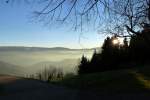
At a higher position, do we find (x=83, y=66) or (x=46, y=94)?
(x=46, y=94)

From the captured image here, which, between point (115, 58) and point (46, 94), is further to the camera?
point (115, 58)

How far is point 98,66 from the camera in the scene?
51250mm

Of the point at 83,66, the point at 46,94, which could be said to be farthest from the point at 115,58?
the point at 46,94

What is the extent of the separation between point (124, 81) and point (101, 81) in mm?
1427

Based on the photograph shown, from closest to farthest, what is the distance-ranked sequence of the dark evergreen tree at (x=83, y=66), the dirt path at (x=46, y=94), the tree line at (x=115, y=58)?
the dirt path at (x=46, y=94), the tree line at (x=115, y=58), the dark evergreen tree at (x=83, y=66)

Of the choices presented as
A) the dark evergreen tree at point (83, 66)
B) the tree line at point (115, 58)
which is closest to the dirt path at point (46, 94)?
the tree line at point (115, 58)

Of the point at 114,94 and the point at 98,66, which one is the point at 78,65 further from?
the point at 114,94

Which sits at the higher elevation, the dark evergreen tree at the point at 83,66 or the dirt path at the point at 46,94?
the dirt path at the point at 46,94

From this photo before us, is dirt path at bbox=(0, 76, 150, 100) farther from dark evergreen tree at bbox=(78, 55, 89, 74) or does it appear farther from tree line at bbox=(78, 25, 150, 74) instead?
dark evergreen tree at bbox=(78, 55, 89, 74)

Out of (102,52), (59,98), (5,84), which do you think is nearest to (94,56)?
(102,52)

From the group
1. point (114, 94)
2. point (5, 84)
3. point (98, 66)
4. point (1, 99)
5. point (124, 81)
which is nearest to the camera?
point (1, 99)

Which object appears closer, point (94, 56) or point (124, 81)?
point (124, 81)

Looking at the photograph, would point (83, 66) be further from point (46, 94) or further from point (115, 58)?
point (46, 94)

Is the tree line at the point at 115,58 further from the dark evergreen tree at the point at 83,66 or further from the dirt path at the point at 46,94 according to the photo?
the dirt path at the point at 46,94
